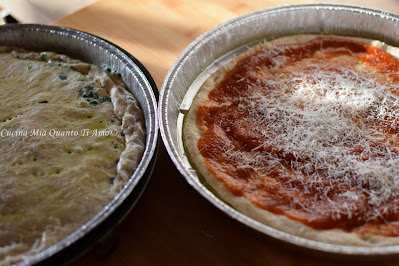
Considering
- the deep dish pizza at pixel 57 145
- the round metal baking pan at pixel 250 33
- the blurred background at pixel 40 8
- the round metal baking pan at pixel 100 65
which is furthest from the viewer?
the blurred background at pixel 40 8

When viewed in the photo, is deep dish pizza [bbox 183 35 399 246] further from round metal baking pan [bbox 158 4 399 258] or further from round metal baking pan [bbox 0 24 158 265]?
round metal baking pan [bbox 0 24 158 265]

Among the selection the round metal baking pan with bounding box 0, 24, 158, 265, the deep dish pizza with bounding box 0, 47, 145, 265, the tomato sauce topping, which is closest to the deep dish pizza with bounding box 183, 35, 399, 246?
the tomato sauce topping

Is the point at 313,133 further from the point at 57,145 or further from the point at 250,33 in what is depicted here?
the point at 57,145

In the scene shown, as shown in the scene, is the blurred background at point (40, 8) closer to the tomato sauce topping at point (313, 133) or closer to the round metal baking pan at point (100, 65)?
the round metal baking pan at point (100, 65)

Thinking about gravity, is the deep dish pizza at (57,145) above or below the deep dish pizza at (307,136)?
below

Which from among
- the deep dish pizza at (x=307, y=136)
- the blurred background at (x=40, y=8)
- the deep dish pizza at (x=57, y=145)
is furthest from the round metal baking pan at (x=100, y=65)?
the blurred background at (x=40, y=8)

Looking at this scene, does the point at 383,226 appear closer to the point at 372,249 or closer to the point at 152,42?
the point at 372,249
